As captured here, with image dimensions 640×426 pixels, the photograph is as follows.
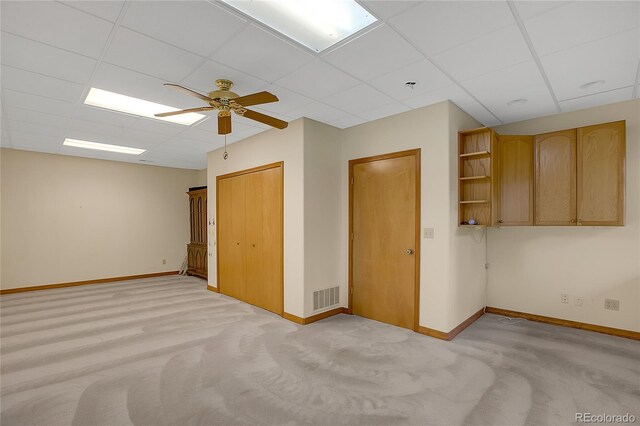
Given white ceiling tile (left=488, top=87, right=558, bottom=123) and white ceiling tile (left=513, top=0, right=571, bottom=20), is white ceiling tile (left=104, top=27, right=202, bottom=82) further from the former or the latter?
white ceiling tile (left=488, top=87, right=558, bottom=123)

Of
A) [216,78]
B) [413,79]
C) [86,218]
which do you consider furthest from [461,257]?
[86,218]

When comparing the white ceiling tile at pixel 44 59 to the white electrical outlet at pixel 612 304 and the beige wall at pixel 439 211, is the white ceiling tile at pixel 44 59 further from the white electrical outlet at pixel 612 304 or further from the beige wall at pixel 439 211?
the white electrical outlet at pixel 612 304

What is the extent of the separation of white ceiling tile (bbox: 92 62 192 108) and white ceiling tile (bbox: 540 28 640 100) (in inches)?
133

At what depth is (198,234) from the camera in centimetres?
730

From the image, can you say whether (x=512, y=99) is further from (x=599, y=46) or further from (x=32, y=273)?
(x=32, y=273)

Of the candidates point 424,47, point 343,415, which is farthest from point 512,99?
point 343,415

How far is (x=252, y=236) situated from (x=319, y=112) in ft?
7.26

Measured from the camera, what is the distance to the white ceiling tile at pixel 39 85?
9.00ft

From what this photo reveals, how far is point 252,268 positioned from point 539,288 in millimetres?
4022

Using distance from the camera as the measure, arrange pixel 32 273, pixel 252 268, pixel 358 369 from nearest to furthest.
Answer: pixel 358 369 < pixel 252 268 < pixel 32 273

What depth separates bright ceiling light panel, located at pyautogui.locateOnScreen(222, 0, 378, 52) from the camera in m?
1.96

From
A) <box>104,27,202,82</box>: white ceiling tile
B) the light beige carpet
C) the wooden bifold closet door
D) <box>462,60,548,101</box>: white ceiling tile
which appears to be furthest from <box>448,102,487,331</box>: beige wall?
<box>104,27,202,82</box>: white ceiling tile

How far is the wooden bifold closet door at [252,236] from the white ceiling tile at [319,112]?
2.73 ft

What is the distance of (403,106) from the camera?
3592 millimetres
